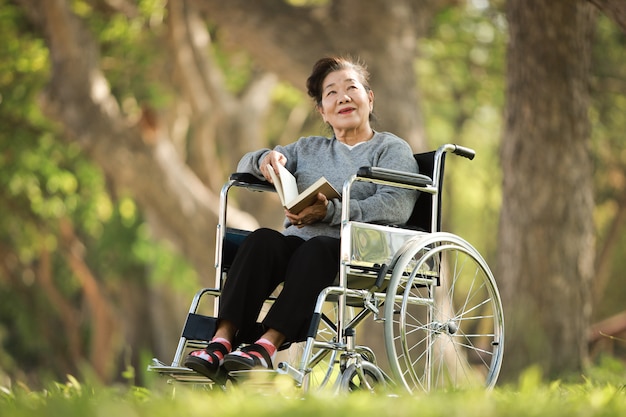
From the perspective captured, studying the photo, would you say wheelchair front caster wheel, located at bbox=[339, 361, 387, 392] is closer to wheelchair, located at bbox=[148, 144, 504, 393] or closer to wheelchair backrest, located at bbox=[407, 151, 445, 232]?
wheelchair, located at bbox=[148, 144, 504, 393]

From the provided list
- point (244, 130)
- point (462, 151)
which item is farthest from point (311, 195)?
point (244, 130)

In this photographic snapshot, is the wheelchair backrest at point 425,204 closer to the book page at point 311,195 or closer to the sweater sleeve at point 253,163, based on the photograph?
the book page at point 311,195

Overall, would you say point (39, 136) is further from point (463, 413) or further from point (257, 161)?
point (463, 413)

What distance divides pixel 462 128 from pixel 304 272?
36.8ft

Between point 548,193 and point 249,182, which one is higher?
point 548,193

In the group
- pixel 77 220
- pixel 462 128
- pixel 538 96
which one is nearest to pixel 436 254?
pixel 538 96

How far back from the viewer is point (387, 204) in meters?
3.91

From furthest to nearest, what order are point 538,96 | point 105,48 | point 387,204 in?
point 105,48, point 538,96, point 387,204

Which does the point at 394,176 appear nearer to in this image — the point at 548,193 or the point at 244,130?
the point at 548,193

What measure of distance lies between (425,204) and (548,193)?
278 centimetres

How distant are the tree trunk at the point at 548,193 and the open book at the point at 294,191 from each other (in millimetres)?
3118

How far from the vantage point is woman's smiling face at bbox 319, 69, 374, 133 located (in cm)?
416

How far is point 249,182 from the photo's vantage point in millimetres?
4180

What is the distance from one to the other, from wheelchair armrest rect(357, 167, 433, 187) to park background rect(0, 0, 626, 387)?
2.77ft
